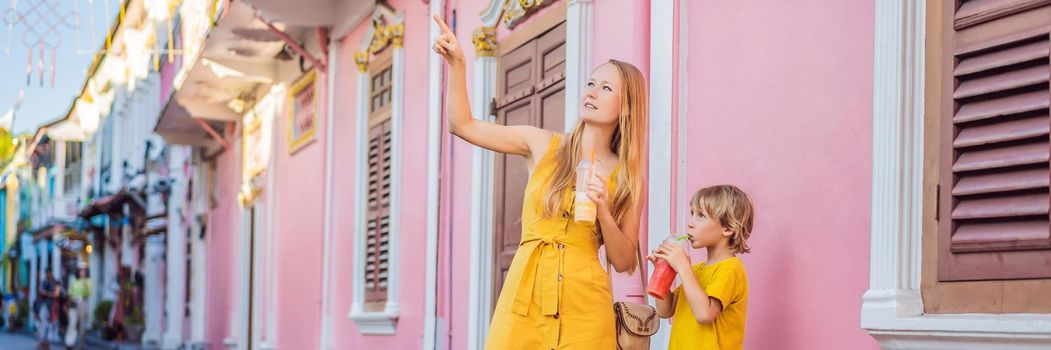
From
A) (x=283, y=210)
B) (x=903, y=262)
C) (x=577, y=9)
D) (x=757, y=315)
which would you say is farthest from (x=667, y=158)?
(x=283, y=210)

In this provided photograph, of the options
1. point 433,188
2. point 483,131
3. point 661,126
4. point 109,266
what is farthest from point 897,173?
point 109,266

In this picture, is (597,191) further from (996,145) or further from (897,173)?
(996,145)

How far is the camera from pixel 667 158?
19.1ft

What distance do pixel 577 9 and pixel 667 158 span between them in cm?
138

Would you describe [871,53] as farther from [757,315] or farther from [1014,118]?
[757,315]

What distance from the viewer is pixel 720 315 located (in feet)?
14.7

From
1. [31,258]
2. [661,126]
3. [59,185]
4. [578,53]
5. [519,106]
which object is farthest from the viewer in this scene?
[31,258]

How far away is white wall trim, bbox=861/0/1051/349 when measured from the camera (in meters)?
4.04

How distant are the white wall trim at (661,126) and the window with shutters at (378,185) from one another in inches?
211

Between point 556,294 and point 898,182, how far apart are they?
1.01 meters

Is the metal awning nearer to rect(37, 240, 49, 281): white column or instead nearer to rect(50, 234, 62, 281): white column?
rect(50, 234, 62, 281): white column

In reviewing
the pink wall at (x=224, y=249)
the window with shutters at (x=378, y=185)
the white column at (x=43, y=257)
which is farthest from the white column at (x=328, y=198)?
the white column at (x=43, y=257)

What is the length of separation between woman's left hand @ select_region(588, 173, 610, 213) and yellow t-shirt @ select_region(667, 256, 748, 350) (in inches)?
24.5

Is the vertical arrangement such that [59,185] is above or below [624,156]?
above
